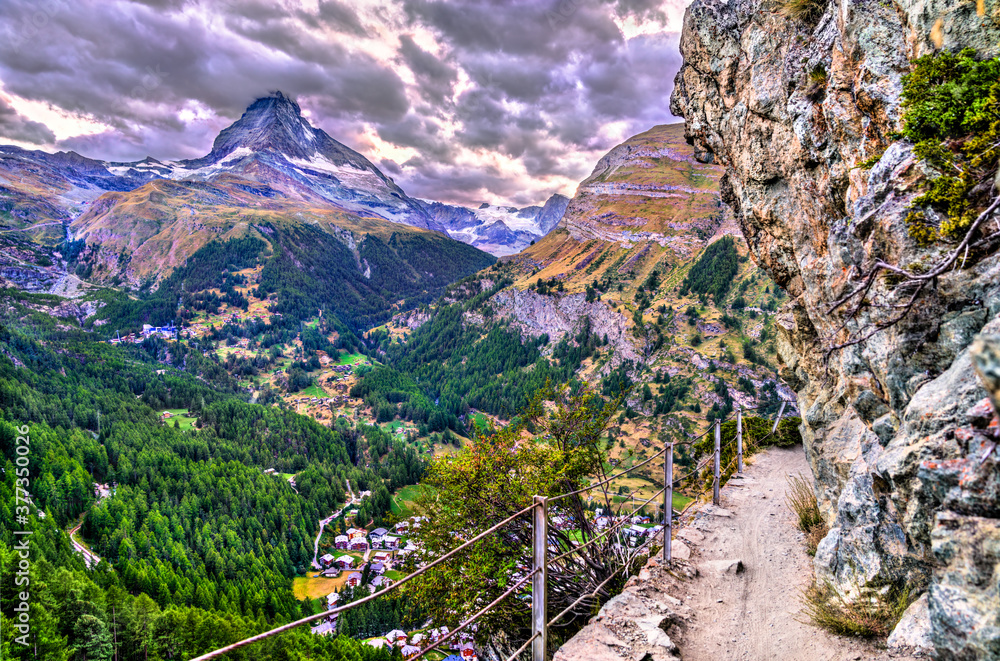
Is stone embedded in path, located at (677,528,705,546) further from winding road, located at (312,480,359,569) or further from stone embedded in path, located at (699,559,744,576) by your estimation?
winding road, located at (312,480,359,569)

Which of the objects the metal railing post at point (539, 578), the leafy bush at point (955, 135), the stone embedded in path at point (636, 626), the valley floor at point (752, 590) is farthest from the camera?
the valley floor at point (752, 590)

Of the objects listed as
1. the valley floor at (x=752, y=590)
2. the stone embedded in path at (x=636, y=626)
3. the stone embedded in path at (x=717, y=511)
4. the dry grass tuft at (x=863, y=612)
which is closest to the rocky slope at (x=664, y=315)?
the stone embedded in path at (x=717, y=511)

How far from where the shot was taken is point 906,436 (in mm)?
4547

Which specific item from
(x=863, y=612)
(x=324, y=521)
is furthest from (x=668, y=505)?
(x=324, y=521)

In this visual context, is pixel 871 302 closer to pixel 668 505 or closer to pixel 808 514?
pixel 668 505

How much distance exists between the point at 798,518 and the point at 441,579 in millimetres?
8358

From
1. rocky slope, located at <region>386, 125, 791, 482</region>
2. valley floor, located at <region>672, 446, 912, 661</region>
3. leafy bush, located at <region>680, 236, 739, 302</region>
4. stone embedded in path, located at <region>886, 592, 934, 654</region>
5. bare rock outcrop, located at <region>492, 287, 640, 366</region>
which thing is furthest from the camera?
bare rock outcrop, located at <region>492, 287, 640, 366</region>

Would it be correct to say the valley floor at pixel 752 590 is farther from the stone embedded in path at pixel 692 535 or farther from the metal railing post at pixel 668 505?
the metal railing post at pixel 668 505

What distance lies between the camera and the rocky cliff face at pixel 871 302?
364 cm

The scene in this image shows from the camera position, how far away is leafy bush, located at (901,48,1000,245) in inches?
185

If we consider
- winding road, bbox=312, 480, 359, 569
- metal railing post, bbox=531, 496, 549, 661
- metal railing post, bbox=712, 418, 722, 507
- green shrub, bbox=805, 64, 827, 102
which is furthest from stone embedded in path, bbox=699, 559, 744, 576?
winding road, bbox=312, 480, 359, 569

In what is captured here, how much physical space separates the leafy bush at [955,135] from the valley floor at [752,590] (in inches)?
193

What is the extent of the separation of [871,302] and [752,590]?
5308 mm

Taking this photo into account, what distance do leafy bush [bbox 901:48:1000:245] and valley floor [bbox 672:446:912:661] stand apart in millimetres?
4890
